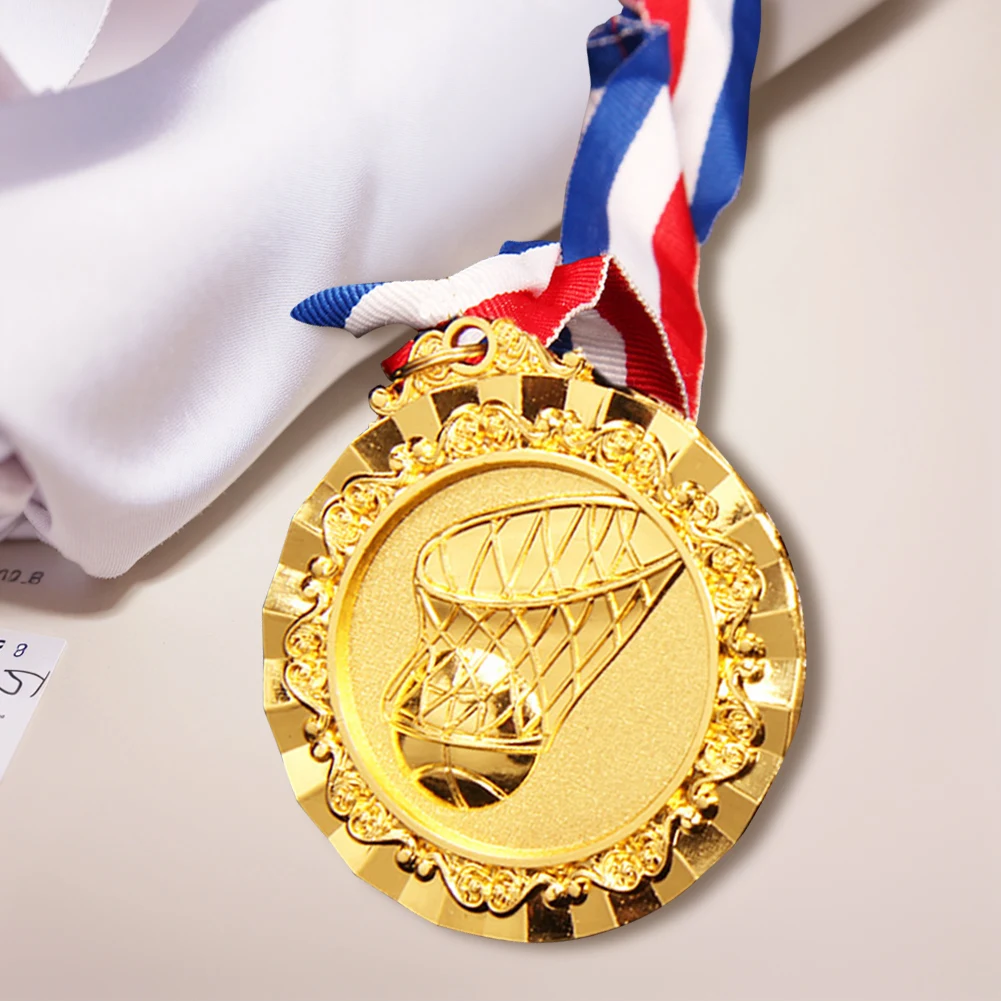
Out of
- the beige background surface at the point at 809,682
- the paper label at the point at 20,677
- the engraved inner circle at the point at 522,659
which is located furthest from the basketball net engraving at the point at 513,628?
the paper label at the point at 20,677

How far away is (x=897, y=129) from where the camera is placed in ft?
1.82

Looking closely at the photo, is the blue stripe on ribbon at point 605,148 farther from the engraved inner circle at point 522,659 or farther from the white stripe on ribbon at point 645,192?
the engraved inner circle at point 522,659

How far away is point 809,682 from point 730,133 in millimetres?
310

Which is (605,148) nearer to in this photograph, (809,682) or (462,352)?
(462,352)

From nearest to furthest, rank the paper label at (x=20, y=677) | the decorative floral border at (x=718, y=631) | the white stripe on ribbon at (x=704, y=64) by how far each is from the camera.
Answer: the decorative floral border at (x=718, y=631) → the white stripe on ribbon at (x=704, y=64) → the paper label at (x=20, y=677)

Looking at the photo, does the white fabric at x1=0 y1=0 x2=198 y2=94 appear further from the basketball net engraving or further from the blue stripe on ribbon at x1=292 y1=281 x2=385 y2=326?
the basketball net engraving

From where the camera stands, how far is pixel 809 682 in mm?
473

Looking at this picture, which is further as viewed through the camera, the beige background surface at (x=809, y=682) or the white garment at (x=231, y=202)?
the white garment at (x=231, y=202)

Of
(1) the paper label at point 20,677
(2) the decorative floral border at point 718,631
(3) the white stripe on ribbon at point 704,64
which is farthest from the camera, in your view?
(1) the paper label at point 20,677

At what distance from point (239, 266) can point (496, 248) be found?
0.55ft

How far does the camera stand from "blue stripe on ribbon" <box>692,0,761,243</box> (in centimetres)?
54

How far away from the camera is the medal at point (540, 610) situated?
1.44 ft

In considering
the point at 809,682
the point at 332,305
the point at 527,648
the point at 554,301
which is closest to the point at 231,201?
the point at 332,305

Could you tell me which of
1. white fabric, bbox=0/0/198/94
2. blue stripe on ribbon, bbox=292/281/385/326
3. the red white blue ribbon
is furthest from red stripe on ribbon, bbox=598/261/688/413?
white fabric, bbox=0/0/198/94
